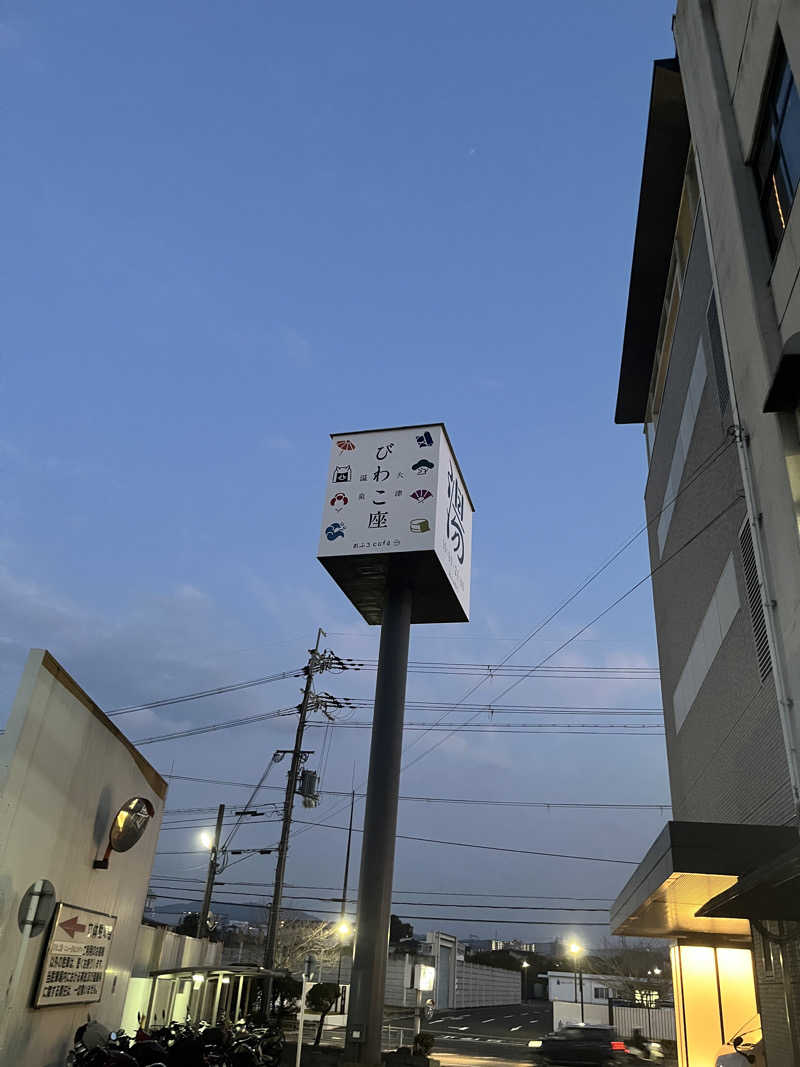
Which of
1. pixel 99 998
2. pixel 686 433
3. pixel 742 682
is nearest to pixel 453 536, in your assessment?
pixel 686 433

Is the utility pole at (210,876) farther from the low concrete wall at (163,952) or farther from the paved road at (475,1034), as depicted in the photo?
the low concrete wall at (163,952)

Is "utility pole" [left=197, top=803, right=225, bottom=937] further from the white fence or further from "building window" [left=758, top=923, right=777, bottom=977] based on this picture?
"building window" [left=758, top=923, right=777, bottom=977]

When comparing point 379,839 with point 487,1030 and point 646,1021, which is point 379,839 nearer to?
point 646,1021

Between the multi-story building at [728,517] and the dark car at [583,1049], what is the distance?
523 centimetres

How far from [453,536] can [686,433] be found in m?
7.59

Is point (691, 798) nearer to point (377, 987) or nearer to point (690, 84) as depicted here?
point (377, 987)

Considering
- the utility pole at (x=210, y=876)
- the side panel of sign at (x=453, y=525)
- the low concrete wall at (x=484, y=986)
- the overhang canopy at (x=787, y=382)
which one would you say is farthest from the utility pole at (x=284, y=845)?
the low concrete wall at (x=484, y=986)

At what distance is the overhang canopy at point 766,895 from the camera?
324 inches

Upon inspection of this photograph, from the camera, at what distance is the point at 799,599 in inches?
346

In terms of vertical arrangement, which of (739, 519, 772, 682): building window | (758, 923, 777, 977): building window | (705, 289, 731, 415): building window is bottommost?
(758, 923, 777, 977): building window

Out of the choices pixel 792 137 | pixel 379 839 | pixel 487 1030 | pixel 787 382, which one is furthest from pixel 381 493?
pixel 487 1030

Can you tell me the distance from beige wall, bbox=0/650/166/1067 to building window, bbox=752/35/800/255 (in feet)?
34.6

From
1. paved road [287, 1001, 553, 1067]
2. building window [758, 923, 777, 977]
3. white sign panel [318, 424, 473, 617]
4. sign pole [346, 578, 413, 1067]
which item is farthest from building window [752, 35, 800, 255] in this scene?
paved road [287, 1001, 553, 1067]

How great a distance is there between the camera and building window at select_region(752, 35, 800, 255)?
9539 millimetres
